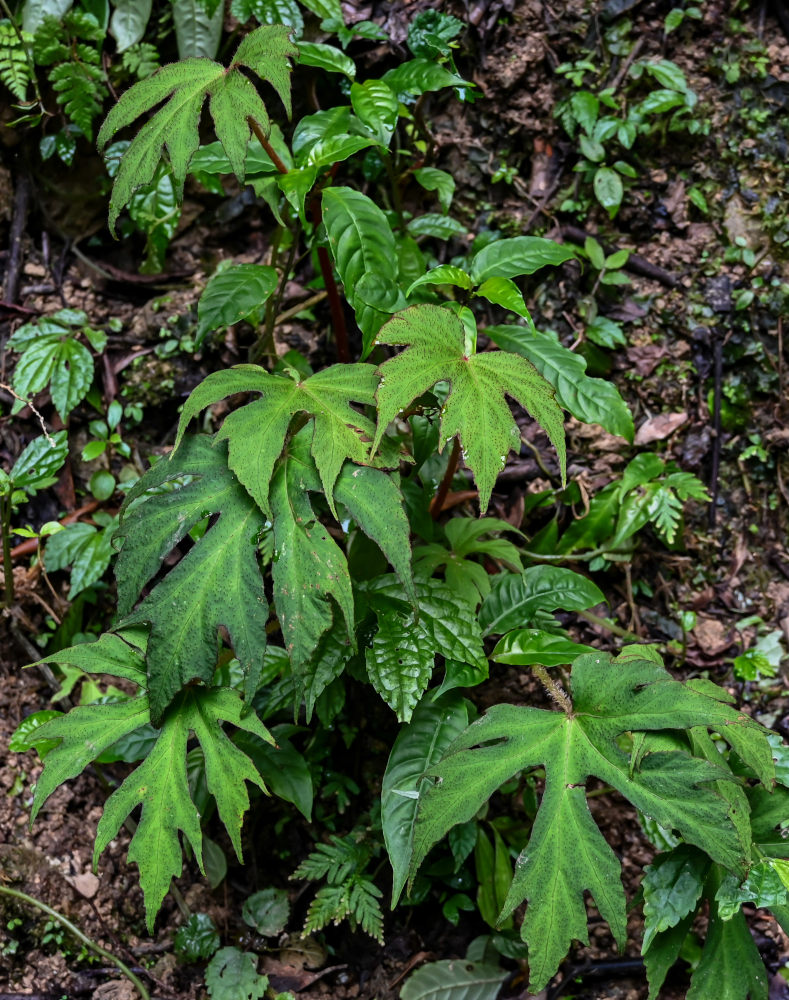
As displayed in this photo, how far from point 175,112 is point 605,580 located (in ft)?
5.96

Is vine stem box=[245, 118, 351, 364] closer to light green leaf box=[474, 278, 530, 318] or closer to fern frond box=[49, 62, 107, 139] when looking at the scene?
light green leaf box=[474, 278, 530, 318]

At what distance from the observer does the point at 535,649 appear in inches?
73.1

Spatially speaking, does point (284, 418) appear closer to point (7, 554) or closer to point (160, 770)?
point (160, 770)

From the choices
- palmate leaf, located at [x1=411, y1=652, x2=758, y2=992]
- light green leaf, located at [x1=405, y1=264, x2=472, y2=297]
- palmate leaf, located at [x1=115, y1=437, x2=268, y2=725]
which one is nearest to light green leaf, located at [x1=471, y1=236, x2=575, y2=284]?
light green leaf, located at [x1=405, y1=264, x2=472, y2=297]

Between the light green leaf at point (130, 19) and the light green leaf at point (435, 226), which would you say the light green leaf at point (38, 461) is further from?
the light green leaf at point (130, 19)

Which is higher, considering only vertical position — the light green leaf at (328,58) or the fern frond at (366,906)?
the light green leaf at (328,58)

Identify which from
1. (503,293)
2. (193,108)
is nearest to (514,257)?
(503,293)

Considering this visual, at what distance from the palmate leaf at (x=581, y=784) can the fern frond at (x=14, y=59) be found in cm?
247

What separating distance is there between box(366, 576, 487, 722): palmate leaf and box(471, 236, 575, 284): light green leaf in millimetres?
834

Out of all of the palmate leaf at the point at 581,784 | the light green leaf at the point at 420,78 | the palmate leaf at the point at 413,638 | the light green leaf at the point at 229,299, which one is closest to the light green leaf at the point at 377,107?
the light green leaf at the point at 420,78

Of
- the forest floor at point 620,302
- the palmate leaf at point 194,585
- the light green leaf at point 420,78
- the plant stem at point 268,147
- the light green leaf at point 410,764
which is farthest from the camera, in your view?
the forest floor at point 620,302

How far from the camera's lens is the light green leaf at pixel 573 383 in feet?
6.85

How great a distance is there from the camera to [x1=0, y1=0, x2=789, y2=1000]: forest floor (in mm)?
2449

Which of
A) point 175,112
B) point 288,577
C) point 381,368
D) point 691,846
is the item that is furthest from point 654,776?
point 175,112
